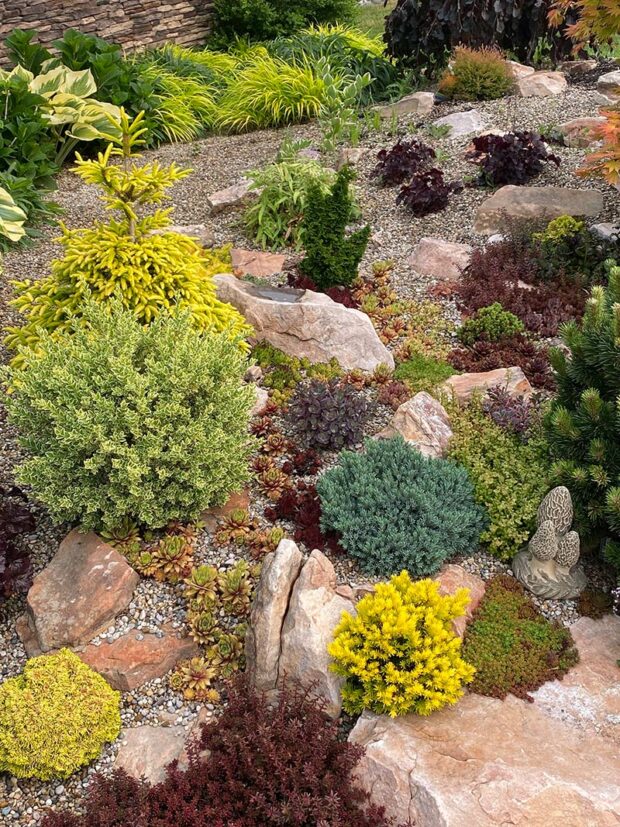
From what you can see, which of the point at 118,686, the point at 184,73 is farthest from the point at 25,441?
the point at 184,73

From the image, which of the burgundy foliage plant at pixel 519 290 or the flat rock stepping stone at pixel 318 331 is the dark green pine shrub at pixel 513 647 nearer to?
the flat rock stepping stone at pixel 318 331

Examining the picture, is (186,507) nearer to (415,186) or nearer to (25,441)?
(25,441)

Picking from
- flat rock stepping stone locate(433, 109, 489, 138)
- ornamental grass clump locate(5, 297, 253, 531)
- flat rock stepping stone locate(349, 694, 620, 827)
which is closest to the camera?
flat rock stepping stone locate(349, 694, 620, 827)

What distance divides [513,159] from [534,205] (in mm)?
829

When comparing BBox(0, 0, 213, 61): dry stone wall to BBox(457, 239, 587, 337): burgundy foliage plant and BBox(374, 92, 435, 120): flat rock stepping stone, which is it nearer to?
BBox(374, 92, 435, 120): flat rock stepping stone

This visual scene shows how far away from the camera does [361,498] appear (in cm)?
479

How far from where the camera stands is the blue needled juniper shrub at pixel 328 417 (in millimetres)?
5492

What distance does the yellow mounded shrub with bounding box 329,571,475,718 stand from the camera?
371 cm

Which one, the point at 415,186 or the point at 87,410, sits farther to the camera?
the point at 415,186

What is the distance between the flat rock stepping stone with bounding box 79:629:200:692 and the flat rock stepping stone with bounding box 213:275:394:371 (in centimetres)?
291

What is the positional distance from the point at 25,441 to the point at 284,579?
2002 millimetres

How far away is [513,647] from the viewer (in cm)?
425

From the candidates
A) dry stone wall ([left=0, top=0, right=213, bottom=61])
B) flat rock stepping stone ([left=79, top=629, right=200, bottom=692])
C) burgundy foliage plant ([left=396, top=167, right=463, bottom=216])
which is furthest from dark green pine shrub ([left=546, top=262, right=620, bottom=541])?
dry stone wall ([left=0, top=0, right=213, bottom=61])

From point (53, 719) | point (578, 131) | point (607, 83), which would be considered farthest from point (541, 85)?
point (53, 719)
